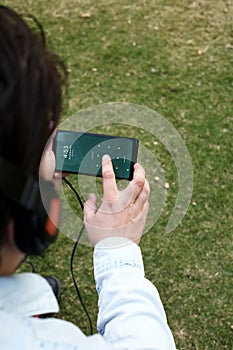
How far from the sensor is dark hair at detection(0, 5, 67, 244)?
0.54 metres

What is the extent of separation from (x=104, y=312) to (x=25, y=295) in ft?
0.72

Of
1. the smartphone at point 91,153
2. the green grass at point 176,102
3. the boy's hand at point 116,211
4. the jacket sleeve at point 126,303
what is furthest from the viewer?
the green grass at point 176,102

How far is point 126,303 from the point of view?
810mm

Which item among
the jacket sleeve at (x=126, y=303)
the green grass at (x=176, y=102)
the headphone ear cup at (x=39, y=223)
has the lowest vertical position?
the green grass at (x=176, y=102)

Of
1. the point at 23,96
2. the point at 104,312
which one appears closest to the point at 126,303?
the point at 104,312

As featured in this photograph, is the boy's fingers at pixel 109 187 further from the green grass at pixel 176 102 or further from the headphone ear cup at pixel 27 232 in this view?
the green grass at pixel 176 102

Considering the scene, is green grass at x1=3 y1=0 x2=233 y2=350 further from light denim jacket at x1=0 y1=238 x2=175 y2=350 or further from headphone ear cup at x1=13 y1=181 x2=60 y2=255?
headphone ear cup at x1=13 y1=181 x2=60 y2=255

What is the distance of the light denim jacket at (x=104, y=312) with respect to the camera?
0.60 metres

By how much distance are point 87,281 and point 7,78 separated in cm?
102

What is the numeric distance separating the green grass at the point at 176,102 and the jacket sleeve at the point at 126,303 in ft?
2.01

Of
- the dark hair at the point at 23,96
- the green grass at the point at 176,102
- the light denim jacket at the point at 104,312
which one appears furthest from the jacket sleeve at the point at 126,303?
the green grass at the point at 176,102

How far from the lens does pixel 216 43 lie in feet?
6.42

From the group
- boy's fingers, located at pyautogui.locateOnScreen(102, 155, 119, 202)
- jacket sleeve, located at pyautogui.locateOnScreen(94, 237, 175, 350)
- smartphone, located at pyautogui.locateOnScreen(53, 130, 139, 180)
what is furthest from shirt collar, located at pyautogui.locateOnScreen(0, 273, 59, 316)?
smartphone, located at pyautogui.locateOnScreen(53, 130, 139, 180)

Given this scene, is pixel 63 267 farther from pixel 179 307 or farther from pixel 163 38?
pixel 163 38
